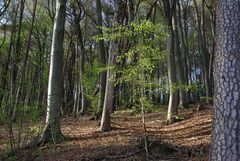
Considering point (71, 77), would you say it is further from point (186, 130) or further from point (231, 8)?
point (231, 8)

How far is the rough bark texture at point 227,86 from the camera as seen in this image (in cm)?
514

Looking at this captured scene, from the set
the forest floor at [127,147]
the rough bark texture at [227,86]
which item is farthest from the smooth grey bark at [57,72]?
the rough bark texture at [227,86]

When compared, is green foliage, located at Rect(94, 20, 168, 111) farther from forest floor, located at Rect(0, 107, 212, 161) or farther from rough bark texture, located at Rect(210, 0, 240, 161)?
rough bark texture, located at Rect(210, 0, 240, 161)

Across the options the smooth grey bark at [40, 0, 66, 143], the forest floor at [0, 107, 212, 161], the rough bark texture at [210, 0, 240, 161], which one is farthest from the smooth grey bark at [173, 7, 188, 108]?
the rough bark texture at [210, 0, 240, 161]

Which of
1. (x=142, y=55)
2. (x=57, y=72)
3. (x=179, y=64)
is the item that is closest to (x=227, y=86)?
(x=142, y=55)

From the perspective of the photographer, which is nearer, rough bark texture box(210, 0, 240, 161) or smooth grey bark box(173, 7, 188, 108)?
rough bark texture box(210, 0, 240, 161)

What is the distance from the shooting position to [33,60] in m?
29.0

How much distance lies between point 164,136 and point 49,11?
15.6 m

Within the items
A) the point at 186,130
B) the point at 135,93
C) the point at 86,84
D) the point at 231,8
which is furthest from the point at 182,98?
the point at 231,8

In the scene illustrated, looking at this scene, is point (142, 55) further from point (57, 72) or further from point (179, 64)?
point (179, 64)

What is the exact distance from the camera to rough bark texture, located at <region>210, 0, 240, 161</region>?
5.14 m

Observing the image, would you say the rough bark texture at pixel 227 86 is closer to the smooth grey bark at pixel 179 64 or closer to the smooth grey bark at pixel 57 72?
the smooth grey bark at pixel 57 72

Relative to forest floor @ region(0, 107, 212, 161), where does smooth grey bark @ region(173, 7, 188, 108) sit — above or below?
above

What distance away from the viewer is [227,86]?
208 inches
